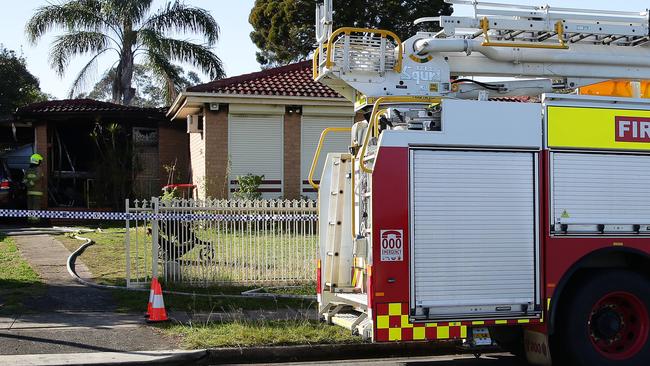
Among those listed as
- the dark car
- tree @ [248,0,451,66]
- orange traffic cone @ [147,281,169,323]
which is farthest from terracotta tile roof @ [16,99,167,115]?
orange traffic cone @ [147,281,169,323]

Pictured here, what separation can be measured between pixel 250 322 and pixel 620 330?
4.18 m

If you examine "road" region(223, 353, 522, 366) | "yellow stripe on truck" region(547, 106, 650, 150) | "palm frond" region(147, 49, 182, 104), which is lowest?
"road" region(223, 353, 522, 366)

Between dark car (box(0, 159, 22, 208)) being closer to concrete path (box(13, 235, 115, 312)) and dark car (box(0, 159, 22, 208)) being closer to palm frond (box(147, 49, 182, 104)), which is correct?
concrete path (box(13, 235, 115, 312))

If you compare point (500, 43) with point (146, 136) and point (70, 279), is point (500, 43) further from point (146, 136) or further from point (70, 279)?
point (146, 136)

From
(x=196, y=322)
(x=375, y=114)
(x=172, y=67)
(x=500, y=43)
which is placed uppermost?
(x=172, y=67)

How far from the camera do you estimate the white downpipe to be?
803 cm

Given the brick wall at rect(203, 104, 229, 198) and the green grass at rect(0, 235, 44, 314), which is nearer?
the green grass at rect(0, 235, 44, 314)

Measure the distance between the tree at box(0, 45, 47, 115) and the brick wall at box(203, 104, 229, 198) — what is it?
2290cm

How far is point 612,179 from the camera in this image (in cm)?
734

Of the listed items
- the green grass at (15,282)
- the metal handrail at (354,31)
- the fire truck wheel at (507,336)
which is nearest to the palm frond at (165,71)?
the green grass at (15,282)

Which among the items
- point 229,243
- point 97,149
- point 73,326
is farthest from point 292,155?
point 73,326

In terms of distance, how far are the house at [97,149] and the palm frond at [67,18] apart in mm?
4513

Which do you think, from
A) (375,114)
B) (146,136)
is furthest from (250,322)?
(146,136)

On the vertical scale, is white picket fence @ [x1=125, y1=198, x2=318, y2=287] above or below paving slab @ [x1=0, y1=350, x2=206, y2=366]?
above
